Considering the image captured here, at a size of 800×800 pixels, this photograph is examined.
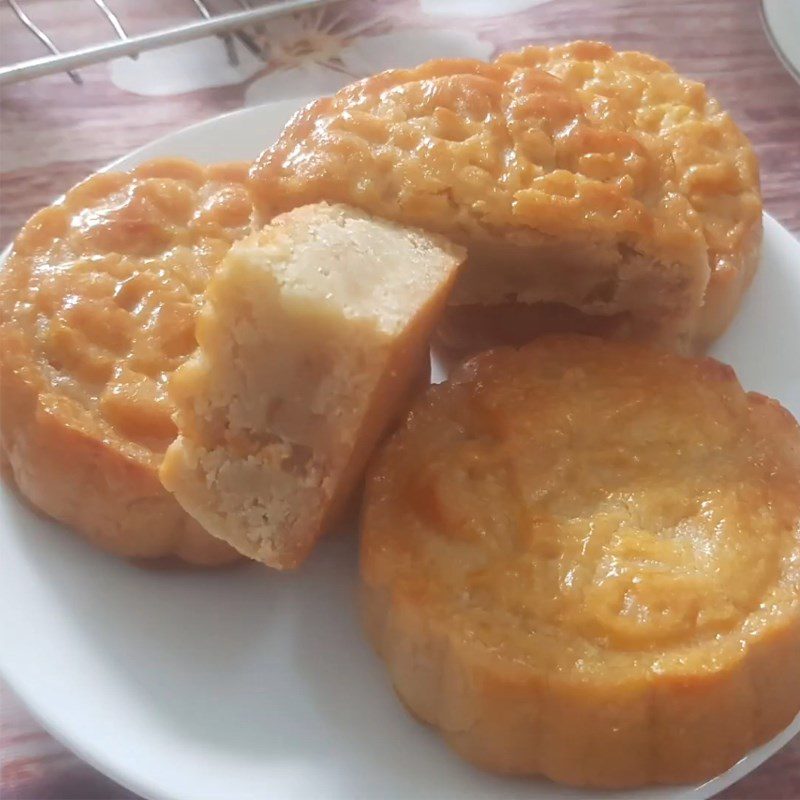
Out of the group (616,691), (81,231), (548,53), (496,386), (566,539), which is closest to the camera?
(616,691)

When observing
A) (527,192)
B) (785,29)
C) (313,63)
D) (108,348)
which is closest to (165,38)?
(313,63)

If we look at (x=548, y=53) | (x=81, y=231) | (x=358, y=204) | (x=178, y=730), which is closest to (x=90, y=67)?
(x=81, y=231)

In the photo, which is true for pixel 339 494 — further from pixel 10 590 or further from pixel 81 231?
pixel 81 231

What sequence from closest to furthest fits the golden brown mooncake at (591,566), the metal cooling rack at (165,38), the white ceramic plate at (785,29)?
the golden brown mooncake at (591,566) < the metal cooling rack at (165,38) < the white ceramic plate at (785,29)

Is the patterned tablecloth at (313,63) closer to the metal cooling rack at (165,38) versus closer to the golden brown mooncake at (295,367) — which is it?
the metal cooling rack at (165,38)

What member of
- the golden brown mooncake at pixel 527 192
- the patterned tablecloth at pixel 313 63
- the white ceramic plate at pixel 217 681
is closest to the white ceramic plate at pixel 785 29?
the patterned tablecloth at pixel 313 63

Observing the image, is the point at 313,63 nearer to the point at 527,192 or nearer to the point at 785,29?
the point at 785,29

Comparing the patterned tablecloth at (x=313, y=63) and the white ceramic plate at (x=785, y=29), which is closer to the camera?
the patterned tablecloth at (x=313, y=63)
